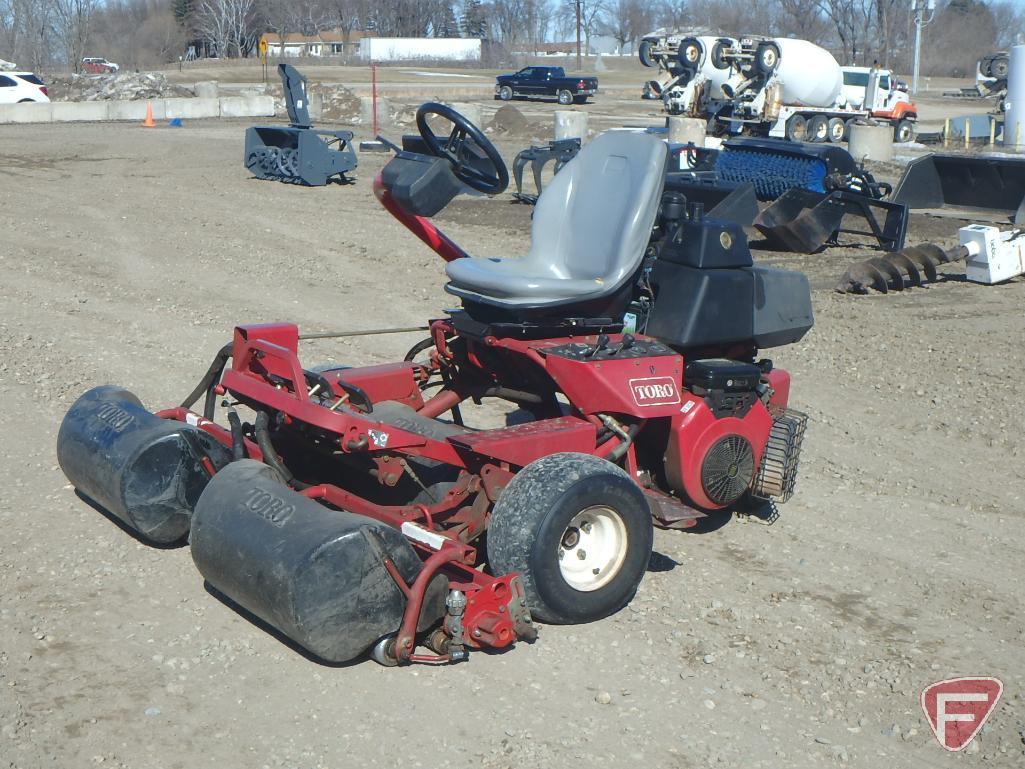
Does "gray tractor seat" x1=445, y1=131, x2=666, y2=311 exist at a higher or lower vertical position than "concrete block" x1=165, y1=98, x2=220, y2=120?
lower

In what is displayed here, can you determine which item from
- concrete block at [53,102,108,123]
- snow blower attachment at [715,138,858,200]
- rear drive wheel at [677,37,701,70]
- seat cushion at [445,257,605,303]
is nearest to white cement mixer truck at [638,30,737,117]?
rear drive wheel at [677,37,701,70]

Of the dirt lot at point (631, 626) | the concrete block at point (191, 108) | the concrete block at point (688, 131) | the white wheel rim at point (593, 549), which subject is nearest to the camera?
the dirt lot at point (631, 626)

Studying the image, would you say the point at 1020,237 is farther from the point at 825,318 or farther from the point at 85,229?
the point at 85,229

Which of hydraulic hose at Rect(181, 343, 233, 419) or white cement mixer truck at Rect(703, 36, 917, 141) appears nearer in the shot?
hydraulic hose at Rect(181, 343, 233, 419)

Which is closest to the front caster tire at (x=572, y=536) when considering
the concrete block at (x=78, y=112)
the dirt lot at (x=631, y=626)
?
the dirt lot at (x=631, y=626)

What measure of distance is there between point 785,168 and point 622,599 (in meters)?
12.5

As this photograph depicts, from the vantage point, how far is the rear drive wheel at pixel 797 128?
32.5m

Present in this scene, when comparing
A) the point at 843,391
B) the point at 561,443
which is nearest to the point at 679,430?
the point at 561,443

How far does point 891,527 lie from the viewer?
609cm

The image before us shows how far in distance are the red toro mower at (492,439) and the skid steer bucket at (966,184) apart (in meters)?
11.4

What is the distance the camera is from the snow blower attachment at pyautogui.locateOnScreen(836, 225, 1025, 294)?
1249 cm

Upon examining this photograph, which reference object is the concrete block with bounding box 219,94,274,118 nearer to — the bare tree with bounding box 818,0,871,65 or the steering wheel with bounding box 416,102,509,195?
the steering wheel with bounding box 416,102,509,195

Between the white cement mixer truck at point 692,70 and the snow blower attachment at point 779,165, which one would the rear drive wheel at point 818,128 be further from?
the snow blower attachment at point 779,165

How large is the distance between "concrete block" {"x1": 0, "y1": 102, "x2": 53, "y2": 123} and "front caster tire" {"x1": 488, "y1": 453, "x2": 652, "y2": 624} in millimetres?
30153
